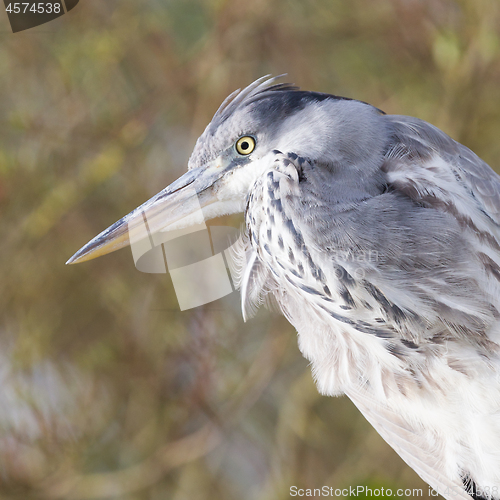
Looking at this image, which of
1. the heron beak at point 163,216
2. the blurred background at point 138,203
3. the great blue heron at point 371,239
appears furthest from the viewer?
the blurred background at point 138,203

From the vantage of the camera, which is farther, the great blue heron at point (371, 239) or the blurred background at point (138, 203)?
the blurred background at point (138, 203)

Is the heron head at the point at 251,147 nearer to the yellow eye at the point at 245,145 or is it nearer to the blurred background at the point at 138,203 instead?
the yellow eye at the point at 245,145

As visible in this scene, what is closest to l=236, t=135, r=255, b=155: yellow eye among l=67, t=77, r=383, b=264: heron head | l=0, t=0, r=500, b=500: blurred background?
l=67, t=77, r=383, b=264: heron head

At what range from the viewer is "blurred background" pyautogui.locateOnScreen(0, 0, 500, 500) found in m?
1.25

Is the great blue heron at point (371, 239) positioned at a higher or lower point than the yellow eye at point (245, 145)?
lower

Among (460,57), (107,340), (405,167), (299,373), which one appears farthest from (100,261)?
(460,57)

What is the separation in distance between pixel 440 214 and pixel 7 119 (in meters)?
1.19

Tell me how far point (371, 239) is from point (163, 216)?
0.97ft

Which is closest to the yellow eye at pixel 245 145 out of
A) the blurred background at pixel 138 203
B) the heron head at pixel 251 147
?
the heron head at pixel 251 147

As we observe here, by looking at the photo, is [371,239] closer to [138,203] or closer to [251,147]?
[251,147]

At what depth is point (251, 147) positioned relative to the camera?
597 mm

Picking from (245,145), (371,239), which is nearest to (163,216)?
(245,145)

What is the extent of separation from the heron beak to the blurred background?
666mm

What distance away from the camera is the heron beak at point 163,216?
63 centimetres
